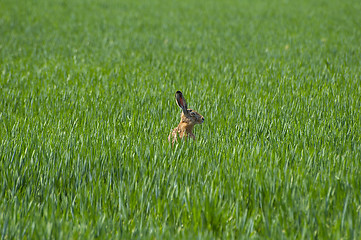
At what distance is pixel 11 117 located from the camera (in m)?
4.57

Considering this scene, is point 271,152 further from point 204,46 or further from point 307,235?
point 204,46

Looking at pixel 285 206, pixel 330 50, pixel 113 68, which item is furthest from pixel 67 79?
pixel 330 50

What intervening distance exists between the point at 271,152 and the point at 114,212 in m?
1.40

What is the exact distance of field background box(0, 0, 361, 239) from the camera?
2451mm

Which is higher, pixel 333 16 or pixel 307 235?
pixel 333 16

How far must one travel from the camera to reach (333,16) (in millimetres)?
15906

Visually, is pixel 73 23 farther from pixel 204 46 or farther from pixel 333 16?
pixel 333 16

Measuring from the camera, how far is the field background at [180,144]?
8.04 feet

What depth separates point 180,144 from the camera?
3504mm

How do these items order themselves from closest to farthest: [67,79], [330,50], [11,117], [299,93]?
1. [11,117]
2. [299,93]
3. [67,79]
4. [330,50]

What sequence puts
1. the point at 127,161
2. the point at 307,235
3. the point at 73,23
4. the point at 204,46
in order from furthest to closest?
1. the point at 73,23
2. the point at 204,46
3. the point at 127,161
4. the point at 307,235

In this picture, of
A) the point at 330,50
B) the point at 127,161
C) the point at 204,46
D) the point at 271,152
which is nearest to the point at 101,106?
the point at 127,161

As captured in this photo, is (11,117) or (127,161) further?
(11,117)

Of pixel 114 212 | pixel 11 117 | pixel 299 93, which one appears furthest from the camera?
pixel 299 93
